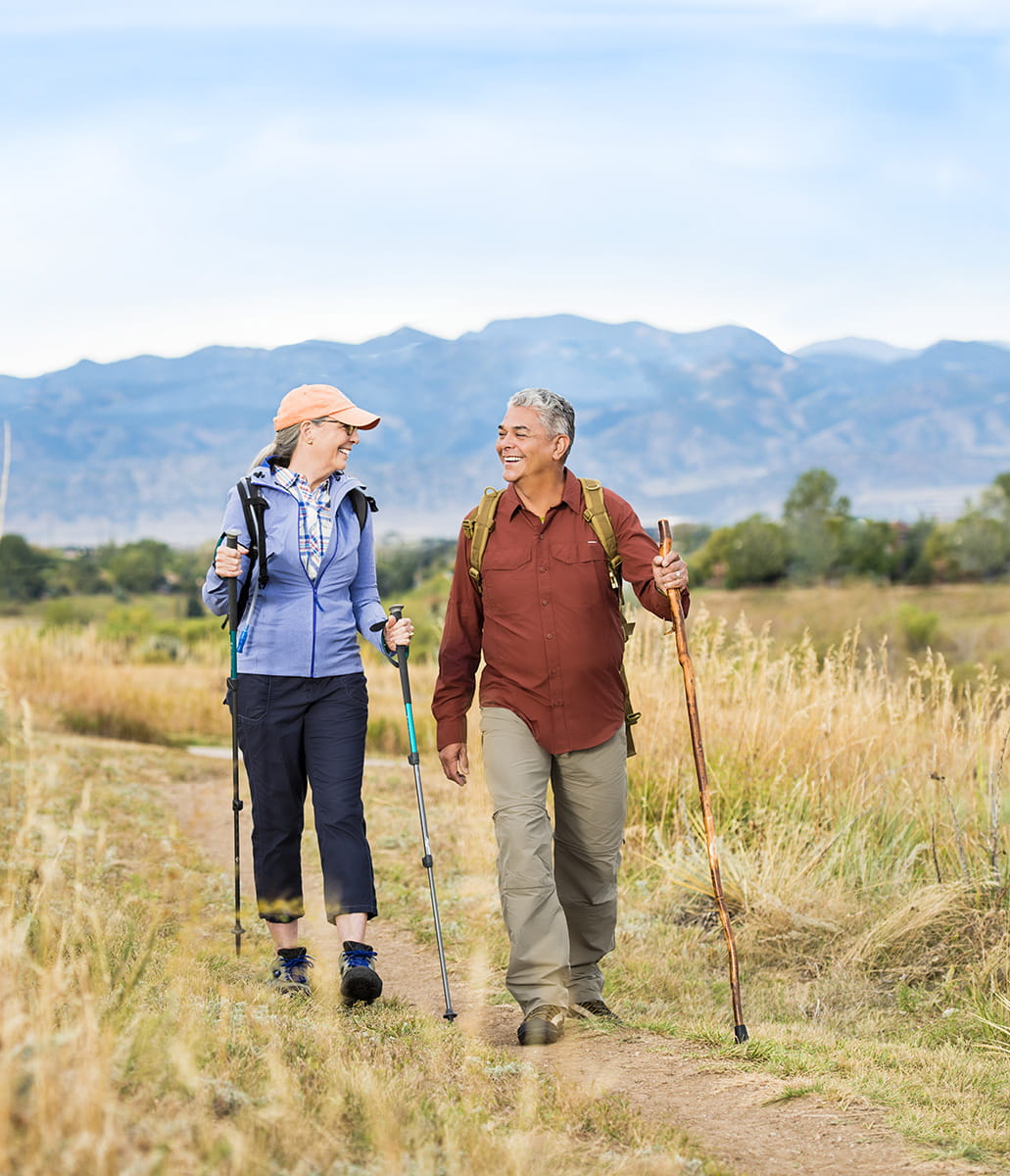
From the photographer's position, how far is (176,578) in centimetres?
7056

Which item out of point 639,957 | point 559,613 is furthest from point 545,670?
point 639,957

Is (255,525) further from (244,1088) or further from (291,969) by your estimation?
(244,1088)

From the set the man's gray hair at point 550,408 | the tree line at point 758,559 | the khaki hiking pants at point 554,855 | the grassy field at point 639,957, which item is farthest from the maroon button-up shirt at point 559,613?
the tree line at point 758,559

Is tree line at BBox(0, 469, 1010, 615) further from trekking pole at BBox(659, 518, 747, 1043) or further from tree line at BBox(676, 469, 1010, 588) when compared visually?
trekking pole at BBox(659, 518, 747, 1043)

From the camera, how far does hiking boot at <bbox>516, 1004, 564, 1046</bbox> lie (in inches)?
215

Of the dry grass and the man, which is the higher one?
the man

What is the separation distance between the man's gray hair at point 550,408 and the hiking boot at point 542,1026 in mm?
2235

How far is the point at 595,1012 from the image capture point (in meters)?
6.19

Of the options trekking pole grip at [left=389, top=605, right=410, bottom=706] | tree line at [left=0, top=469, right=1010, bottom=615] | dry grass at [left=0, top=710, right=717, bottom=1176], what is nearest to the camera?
dry grass at [left=0, top=710, right=717, bottom=1176]

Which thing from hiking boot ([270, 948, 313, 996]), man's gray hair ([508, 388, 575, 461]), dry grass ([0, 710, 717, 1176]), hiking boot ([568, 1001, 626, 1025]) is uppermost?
man's gray hair ([508, 388, 575, 461])

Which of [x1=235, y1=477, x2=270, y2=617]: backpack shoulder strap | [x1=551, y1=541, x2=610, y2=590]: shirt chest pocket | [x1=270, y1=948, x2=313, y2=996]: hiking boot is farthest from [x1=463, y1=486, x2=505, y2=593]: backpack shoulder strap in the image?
[x1=270, y1=948, x2=313, y2=996]: hiking boot

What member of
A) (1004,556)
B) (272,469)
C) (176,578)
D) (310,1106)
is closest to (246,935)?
(272,469)

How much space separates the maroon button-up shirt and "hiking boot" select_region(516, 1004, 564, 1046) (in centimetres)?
103

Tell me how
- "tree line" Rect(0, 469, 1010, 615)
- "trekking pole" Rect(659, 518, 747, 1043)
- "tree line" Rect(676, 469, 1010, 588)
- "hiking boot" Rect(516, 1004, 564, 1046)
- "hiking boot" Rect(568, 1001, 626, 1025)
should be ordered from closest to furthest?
"hiking boot" Rect(516, 1004, 564, 1046)
"trekking pole" Rect(659, 518, 747, 1043)
"hiking boot" Rect(568, 1001, 626, 1025)
"tree line" Rect(0, 469, 1010, 615)
"tree line" Rect(676, 469, 1010, 588)
